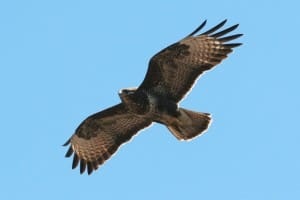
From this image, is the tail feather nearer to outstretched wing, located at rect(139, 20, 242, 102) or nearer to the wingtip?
outstretched wing, located at rect(139, 20, 242, 102)

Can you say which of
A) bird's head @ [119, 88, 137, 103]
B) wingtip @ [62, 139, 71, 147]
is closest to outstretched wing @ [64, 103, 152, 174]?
wingtip @ [62, 139, 71, 147]

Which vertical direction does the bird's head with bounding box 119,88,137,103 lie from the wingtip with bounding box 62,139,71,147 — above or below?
below

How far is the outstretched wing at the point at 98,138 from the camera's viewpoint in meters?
16.5

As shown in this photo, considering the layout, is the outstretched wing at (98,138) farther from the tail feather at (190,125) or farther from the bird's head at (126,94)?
the bird's head at (126,94)

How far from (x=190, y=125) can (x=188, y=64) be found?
3.39 ft

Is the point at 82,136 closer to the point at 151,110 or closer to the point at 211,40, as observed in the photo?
the point at 151,110

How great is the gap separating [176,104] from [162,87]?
1.33 feet

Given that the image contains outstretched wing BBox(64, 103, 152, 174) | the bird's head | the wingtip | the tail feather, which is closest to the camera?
the bird's head

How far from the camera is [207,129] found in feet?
51.9

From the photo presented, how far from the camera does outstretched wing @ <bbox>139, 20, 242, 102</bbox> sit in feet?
51.4

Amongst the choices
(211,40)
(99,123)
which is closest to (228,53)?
(211,40)

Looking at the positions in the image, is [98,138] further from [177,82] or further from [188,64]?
[188,64]

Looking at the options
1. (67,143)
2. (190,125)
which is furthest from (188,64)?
(67,143)

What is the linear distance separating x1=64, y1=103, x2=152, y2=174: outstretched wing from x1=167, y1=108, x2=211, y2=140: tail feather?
0.77 meters
